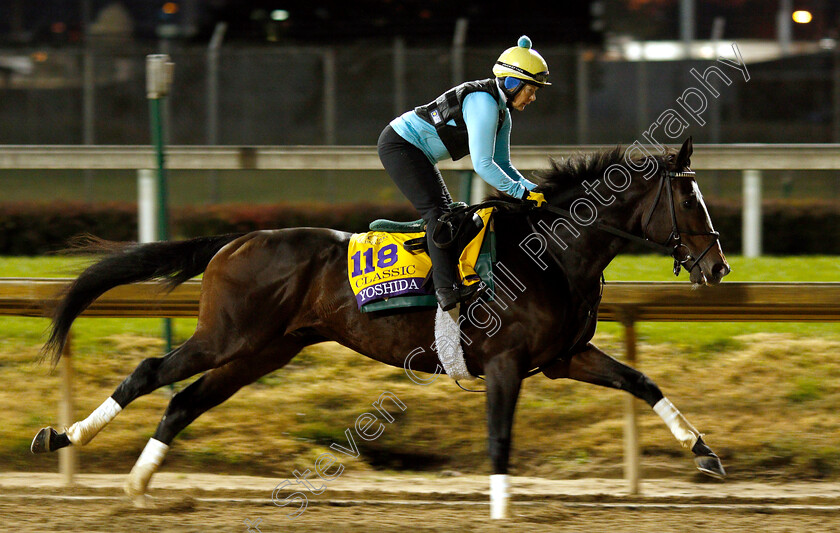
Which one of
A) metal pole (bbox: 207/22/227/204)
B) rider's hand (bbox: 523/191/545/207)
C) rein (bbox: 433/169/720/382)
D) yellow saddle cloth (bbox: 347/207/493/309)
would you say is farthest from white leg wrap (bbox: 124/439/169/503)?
metal pole (bbox: 207/22/227/204)

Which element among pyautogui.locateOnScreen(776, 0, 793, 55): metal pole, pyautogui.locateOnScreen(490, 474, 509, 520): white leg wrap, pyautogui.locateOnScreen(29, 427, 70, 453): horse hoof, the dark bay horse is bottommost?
pyautogui.locateOnScreen(490, 474, 509, 520): white leg wrap

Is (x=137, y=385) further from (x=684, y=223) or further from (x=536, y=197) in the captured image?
(x=684, y=223)

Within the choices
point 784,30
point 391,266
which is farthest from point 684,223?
point 784,30

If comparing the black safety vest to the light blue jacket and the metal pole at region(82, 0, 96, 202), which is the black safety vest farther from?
the metal pole at region(82, 0, 96, 202)

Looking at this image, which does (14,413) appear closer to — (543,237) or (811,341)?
(543,237)

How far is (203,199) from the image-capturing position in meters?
12.4

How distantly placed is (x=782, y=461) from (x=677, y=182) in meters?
1.83

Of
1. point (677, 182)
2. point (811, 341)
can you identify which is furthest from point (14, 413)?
point (811, 341)

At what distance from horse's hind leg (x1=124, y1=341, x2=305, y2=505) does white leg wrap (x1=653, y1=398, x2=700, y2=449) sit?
5.73ft

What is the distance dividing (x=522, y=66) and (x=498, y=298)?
1.03 m

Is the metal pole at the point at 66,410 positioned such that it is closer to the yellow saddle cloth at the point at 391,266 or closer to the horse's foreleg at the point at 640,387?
the yellow saddle cloth at the point at 391,266

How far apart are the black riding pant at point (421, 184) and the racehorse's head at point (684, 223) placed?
0.91 metres

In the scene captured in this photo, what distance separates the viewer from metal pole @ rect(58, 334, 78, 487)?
5281 mm

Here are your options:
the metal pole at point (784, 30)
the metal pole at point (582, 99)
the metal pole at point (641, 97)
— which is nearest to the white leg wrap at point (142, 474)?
the metal pole at point (582, 99)
